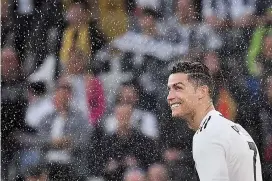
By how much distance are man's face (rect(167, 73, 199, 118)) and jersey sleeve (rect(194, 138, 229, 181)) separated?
0.75ft

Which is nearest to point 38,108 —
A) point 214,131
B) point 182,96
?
point 182,96

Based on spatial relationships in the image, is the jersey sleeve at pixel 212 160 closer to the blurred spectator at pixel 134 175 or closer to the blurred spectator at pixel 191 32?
the blurred spectator at pixel 134 175

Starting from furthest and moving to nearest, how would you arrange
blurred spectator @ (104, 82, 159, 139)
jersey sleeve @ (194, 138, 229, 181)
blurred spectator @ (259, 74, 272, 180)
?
1. blurred spectator @ (104, 82, 159, 139)
2. blurred spectator @ (259, 74, 272, 180)
3. jersey sleeve @ (194, 138, 229, 181)

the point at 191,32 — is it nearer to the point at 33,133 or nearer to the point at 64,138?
the point at 64,138

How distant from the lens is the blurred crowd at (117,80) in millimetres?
2695

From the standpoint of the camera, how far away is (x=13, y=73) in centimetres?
285

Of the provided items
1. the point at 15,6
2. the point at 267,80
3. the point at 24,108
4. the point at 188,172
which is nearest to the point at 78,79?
the point at 24,108

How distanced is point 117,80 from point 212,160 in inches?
56.5

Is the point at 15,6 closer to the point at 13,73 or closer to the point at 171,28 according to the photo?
the point at 13,73

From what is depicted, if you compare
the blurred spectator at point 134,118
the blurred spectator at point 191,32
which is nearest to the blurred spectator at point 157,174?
the blurred spectator at point 134,118

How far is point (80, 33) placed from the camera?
2.87 meters

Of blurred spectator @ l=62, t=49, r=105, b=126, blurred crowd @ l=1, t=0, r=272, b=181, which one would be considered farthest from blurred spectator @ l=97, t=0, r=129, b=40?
blurred spectator @ l=62, t=49, r=105, b=126

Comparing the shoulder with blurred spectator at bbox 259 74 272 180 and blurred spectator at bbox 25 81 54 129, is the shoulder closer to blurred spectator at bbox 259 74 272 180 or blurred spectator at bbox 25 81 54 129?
blurred spectator at bbox 259 74 272 180

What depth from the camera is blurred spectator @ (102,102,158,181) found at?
8.77 ft
